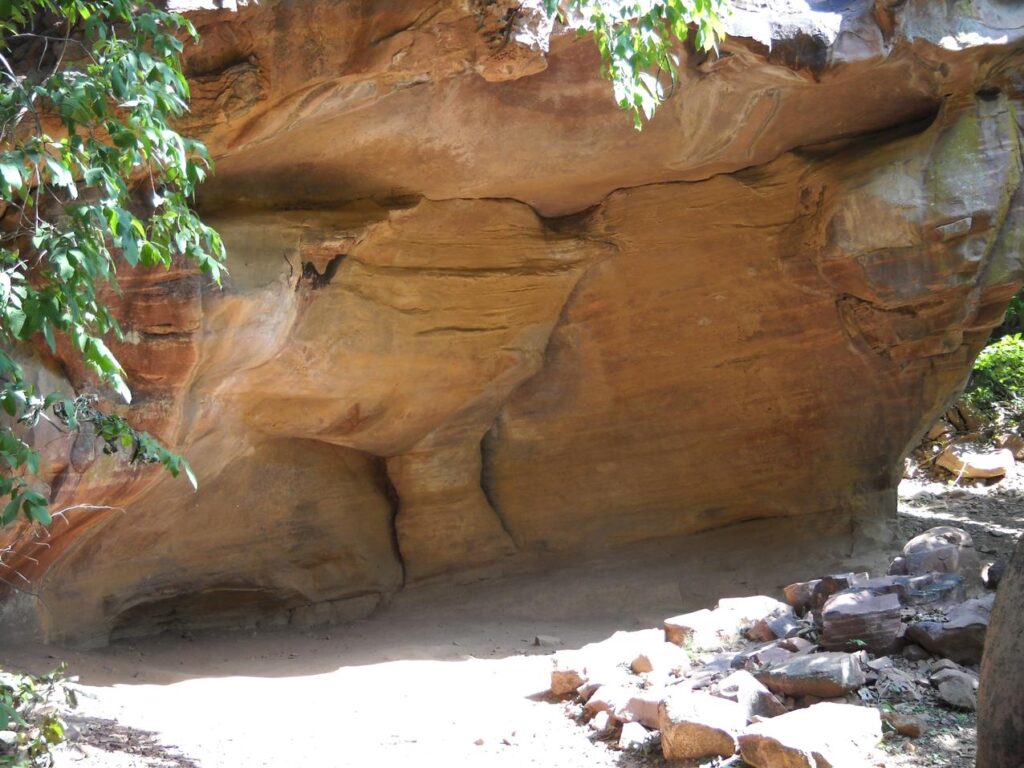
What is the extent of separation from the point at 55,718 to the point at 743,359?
18.4 ft

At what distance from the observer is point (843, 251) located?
7191 millimetres

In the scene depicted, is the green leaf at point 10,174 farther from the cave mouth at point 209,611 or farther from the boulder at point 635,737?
the cave mouth at point 209,611

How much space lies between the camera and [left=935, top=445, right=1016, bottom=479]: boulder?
34.7 feet

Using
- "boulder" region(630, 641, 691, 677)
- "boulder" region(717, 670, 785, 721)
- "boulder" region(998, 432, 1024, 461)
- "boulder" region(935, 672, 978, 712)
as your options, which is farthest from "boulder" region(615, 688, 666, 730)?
"boulder" region(998, 432, 1024, 461)

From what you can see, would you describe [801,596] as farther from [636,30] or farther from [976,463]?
Result: [976,463]

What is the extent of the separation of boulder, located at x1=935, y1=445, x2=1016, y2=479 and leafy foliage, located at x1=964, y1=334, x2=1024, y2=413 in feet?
2.22

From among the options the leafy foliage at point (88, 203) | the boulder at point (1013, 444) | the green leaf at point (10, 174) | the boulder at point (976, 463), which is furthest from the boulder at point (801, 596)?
the boulder at point (1013, 444)

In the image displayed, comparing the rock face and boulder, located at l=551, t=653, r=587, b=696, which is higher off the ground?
the rock face

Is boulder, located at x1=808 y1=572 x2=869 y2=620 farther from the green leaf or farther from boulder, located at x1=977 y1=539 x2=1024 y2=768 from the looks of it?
the green leaf

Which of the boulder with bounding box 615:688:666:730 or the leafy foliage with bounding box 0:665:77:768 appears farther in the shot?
the boulder with bounding box 615:688:666:730

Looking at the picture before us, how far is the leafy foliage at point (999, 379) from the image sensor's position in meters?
11.3

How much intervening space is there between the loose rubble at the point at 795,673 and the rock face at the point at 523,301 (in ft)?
6.90

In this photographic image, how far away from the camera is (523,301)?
26.1ft

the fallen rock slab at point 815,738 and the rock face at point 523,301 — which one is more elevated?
the rock face at point 523,301
